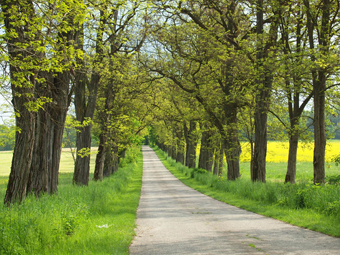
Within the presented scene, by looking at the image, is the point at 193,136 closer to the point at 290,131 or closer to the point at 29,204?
the point at 290,131

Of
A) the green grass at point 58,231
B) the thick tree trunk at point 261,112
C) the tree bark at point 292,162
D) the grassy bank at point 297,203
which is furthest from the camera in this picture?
the tree bark at point 292,162

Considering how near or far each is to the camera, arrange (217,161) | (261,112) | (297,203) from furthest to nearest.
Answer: (217,161) < (261,112) < (297,203)

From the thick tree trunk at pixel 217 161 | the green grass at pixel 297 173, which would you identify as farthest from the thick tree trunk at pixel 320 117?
the thick tree trunk at pixel 217 161

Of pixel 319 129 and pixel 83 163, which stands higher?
pixel 319 129

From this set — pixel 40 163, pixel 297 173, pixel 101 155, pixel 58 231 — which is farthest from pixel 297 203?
pixel 297 173

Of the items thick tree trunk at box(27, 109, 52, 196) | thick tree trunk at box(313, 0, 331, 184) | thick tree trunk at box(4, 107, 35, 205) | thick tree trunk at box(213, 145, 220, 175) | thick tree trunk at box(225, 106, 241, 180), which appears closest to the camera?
thick tree trunk at box(4, 107, 35, 205)

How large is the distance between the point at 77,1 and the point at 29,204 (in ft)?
16.6

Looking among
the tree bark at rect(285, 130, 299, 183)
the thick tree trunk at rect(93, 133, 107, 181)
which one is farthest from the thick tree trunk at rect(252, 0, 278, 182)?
the thick tree trunk at rect(93, 133, 107, 181)

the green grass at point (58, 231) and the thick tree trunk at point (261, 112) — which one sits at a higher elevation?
the thick tree trunk at point (261, 112)

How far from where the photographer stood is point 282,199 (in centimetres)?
1205

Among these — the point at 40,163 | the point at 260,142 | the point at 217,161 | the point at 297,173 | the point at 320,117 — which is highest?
the point at 320,117

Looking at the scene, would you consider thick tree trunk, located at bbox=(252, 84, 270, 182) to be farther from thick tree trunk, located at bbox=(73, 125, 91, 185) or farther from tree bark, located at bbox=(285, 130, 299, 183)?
thick tree trunk, located at bbox=(73, 125, 91, 185)

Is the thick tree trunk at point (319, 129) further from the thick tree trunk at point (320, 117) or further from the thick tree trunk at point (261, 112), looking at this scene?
the thick tree trunk at point (261, 112)

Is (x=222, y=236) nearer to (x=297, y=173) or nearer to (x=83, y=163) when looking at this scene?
(x=83, y=163)
